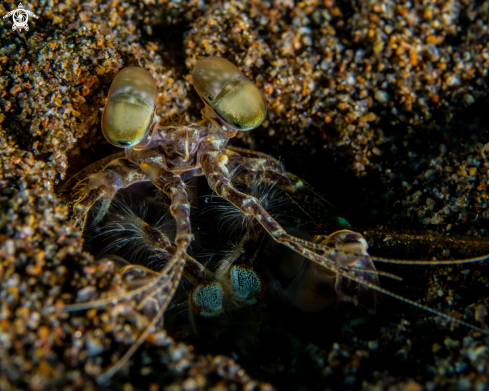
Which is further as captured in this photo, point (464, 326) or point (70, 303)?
point (464, 326)

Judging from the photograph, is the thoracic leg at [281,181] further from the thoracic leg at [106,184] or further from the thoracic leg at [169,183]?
the thoracic leg at [106,184]

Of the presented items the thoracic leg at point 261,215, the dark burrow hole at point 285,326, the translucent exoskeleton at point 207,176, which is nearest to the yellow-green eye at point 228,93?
the translucent exoskeleton at point 207,176

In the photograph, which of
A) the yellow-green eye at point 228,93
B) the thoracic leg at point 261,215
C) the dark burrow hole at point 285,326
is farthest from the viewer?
the yellow-green eye at point 228,93

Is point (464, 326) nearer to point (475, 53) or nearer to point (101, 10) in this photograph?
point (475, 53)

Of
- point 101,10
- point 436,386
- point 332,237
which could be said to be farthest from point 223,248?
point 101,10

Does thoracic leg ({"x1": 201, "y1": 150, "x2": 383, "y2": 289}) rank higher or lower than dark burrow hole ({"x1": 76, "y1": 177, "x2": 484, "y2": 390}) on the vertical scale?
higher

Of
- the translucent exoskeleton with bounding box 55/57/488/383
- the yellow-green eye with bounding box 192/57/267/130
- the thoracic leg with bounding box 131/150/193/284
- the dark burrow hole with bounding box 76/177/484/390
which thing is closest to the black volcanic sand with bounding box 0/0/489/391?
the dark burrow hole with bounding box 76/177/484/390

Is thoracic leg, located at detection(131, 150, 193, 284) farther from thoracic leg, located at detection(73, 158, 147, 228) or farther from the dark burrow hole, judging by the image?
the dark burrow hole
